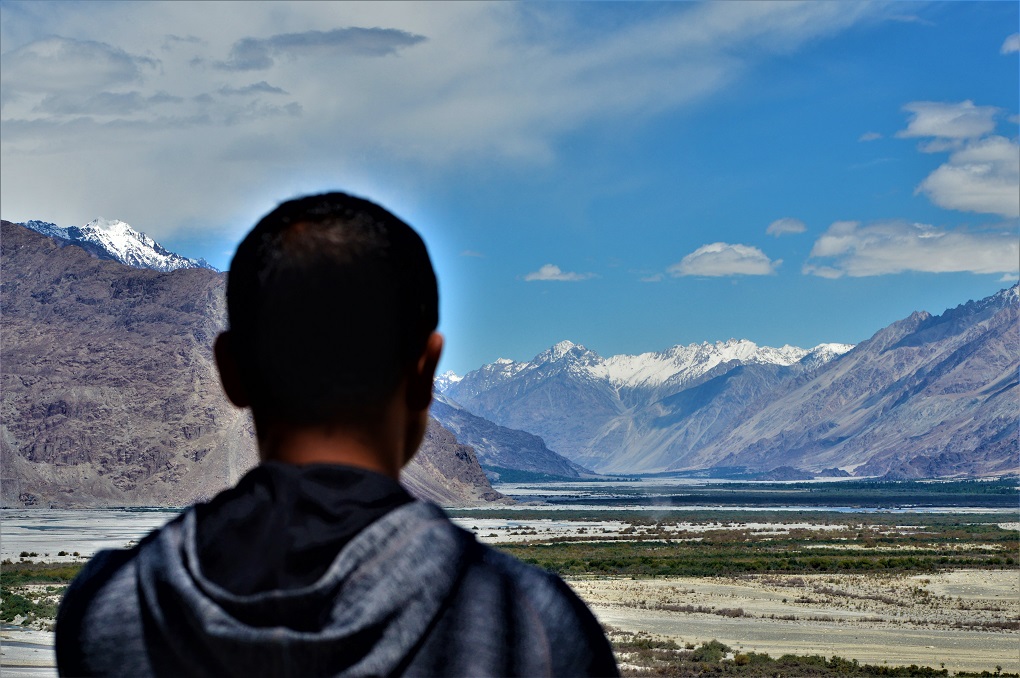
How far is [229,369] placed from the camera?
2260mm

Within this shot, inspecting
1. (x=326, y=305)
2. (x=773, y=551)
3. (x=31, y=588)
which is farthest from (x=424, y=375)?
(x=773, y=551)

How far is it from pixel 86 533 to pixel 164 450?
65.5m

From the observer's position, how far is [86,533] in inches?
4215

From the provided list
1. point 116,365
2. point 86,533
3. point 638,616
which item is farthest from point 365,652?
point 116,365

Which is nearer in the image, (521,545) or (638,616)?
(638,616)

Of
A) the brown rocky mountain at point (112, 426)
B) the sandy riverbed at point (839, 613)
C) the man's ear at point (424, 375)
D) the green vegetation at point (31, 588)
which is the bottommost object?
the sandy riverbed at point (839, 613)

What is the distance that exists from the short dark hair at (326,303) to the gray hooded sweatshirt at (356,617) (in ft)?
0.88

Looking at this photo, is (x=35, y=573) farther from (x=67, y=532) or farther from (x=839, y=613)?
(x=839, y=613)

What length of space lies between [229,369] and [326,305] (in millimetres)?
308

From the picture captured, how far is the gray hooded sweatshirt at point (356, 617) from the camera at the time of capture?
1860mm

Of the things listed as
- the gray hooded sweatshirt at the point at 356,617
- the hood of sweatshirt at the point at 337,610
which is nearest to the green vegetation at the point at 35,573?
the gray hooded sweatshirt at the point at 356,617

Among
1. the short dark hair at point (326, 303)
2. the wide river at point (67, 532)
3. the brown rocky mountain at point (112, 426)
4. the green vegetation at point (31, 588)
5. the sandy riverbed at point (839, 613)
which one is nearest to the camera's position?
the short dark hair at point (326, 303)

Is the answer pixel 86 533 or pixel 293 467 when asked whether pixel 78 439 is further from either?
pixel 293 467

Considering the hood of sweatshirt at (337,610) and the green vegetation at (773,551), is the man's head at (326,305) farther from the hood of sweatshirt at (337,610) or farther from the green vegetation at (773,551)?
the green vegetation at (773,551)
